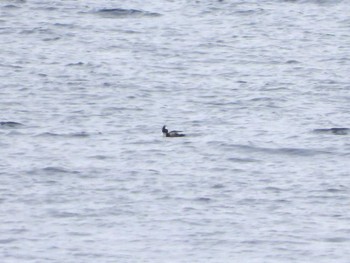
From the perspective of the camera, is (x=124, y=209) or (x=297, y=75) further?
(x=297, y=75)

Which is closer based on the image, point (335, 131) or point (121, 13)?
point (335, 131)

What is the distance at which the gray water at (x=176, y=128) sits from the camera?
61.6 ft

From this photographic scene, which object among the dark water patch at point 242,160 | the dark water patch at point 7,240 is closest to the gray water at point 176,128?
the dark water patch at point 7,240

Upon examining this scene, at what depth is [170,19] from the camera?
36.0 m

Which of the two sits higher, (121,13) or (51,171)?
(51,171)

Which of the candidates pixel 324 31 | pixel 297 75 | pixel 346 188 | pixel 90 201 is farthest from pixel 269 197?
pixel 324 31

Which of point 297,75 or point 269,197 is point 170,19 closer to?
point 297,75

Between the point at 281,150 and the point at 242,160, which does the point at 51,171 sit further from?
the point at 281,150

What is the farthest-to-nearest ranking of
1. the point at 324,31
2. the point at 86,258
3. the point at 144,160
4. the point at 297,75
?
the point at 324,31
the point at 297,75
the point at 144,160
the point at 86,258

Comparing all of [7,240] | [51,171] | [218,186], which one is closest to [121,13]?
[51,171]

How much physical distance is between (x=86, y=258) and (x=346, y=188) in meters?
5.00

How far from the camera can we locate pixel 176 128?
983 inches

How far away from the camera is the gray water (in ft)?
61.6

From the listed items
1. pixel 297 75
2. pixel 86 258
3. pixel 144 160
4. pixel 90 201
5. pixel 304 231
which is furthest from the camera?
pixel 297 75
